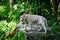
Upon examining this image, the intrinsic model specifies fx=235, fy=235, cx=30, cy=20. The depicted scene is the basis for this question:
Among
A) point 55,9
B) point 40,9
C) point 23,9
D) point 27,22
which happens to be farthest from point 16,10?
point 27,22

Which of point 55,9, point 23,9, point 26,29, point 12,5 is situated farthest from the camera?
point 12,5

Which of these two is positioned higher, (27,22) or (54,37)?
(27,22)

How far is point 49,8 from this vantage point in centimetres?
1120

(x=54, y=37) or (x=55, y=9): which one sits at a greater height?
(x=55, y=9)

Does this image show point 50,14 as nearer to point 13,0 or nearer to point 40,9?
point 40,9

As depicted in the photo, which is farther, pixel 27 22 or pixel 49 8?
pixel 49 8

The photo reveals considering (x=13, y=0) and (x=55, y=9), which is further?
(x=13, y=0)

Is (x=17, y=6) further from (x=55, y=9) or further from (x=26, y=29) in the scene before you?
(x=26, y=29)

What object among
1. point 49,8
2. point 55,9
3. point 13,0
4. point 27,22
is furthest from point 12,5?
point 27,22

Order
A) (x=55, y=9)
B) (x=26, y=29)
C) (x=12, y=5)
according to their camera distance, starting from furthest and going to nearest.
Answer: (x=12, y=5) < (x=55, y=9) < (x=26, y=29)

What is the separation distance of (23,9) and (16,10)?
14.8 inches

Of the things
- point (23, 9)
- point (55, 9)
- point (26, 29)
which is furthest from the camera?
point (23, 9)

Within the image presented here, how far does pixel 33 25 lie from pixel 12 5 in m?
6.21

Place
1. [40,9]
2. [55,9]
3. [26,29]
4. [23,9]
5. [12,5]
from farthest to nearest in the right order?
[12,5]
[23,9]
[40,9]
[55,9]
[26,29]
